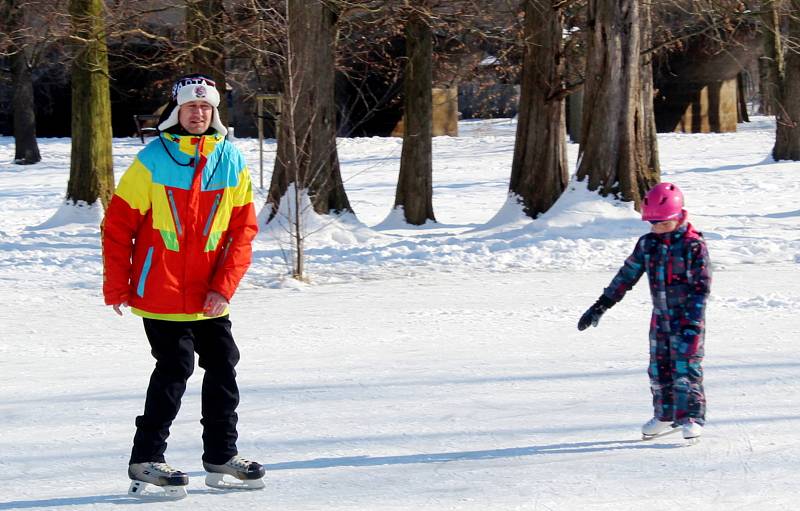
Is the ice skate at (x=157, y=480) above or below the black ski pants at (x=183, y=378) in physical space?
below

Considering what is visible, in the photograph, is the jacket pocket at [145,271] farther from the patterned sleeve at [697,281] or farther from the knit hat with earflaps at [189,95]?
the patterned sleeve at [697,281]

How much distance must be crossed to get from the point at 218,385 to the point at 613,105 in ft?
34.3

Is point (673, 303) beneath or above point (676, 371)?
above

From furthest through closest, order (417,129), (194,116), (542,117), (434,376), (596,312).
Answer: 1. (417,129)
2. (542,117)
3. (434,376)
4. (596,312)
5. (194,116)

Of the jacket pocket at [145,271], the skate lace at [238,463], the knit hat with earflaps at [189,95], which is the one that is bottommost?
the skate lace at [238,463]

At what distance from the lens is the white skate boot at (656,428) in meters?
5.60

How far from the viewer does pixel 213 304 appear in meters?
4.66

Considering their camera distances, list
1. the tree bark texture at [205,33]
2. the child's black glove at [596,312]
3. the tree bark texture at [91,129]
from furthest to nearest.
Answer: the tree bark texture at [91,129] → the tree bark texture at [205,33] → the child's black glove at [596,312]

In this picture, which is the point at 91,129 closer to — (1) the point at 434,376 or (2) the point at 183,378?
(1) the point at 434,376

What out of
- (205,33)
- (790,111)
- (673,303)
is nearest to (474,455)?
(673,303)

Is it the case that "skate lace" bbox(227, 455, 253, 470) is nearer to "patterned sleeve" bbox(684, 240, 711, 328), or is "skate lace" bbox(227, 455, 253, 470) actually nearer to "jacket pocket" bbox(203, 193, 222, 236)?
"jacket pocket" bbox(203, 193, 222, 236)

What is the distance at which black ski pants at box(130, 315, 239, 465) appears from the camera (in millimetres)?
4734

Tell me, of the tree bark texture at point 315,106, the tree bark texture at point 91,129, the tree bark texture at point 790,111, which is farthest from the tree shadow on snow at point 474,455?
the tree bark texture at point 790,111

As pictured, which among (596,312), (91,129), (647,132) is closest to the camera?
(596,312)
